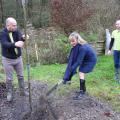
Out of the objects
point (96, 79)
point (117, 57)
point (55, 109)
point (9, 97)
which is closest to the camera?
point (55, 109)

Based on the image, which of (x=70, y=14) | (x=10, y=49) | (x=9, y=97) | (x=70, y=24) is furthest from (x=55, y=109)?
(x=70, y=14)

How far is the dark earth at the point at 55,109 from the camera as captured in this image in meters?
6.44

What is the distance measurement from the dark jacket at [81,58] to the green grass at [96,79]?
2.68ft

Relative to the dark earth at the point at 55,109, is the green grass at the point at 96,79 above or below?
below

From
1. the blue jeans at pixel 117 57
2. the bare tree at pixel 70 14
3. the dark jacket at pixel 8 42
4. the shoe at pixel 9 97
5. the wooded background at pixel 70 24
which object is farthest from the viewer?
the bare tree at pixel 70 14

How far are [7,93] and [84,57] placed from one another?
1859 millimetres

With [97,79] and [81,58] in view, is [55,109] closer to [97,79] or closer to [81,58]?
[81,58]

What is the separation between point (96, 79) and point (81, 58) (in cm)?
253

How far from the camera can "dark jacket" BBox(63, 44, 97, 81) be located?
7.18 metres

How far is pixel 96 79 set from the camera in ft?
31.4

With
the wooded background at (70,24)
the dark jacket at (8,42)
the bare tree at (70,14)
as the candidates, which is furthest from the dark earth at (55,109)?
the bare tree at (70,14)

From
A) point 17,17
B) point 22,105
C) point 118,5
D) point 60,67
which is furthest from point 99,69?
point 17,17

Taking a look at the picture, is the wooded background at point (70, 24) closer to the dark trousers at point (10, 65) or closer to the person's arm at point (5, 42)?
the dark trousers at point (10, 65)

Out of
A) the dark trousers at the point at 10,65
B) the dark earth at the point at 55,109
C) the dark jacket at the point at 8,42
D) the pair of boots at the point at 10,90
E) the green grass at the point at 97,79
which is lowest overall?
the green grass at the point at 97,79
